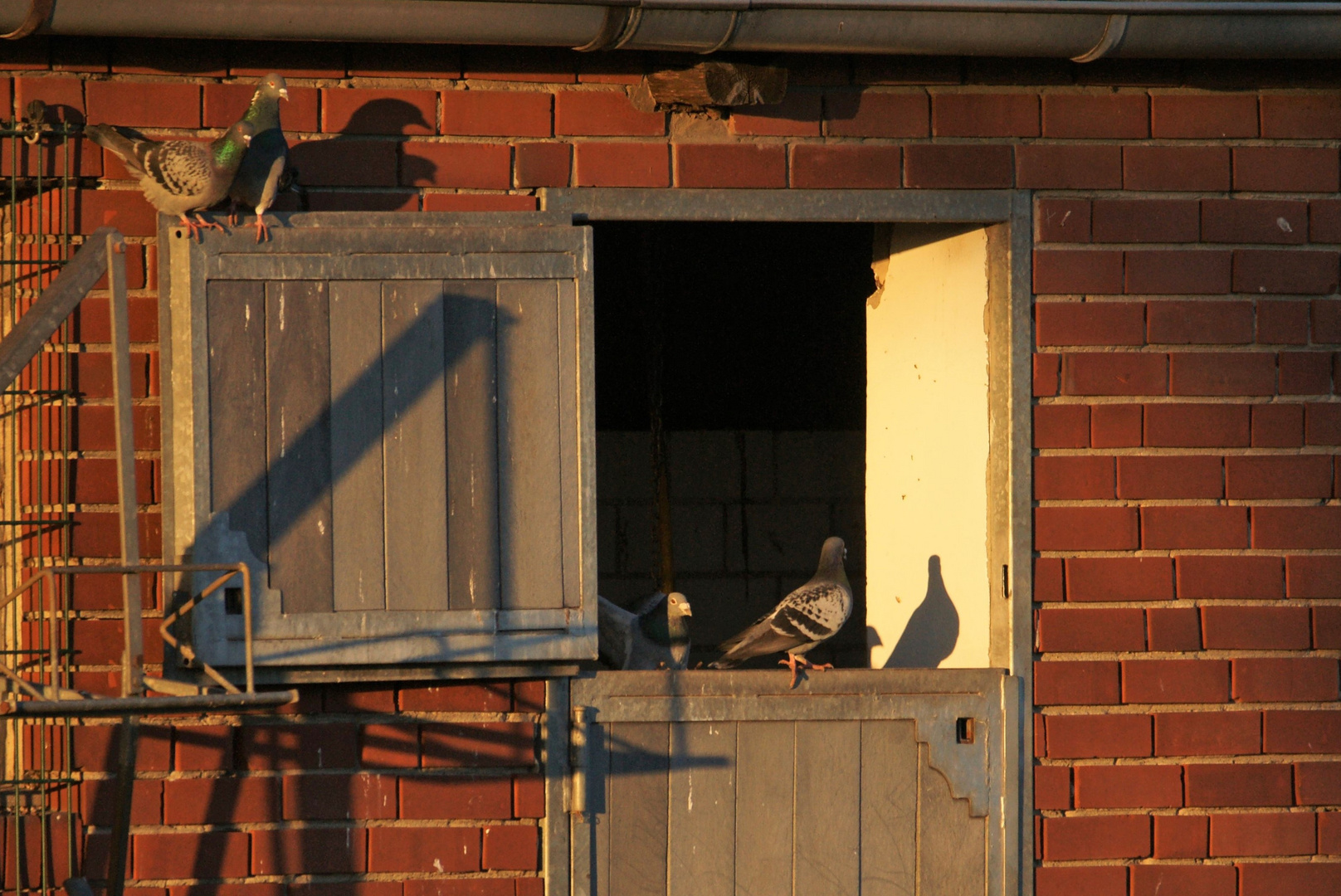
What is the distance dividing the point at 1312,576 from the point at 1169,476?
0.48 m

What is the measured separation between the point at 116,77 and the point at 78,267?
786mm

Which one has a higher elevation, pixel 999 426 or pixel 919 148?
pixel 919 148

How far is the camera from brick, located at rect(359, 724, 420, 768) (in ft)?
12.7

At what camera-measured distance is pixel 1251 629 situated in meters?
4.11

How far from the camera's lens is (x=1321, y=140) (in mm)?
4164

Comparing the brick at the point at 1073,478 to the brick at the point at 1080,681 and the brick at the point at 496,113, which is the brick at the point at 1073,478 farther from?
the brick at the point at 496,113

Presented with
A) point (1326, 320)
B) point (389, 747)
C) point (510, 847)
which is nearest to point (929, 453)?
point (1326, 320)

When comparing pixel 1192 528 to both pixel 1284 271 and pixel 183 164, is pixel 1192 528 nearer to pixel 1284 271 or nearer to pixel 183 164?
pixel 1284 271

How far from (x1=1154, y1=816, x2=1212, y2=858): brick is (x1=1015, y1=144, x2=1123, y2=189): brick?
1740 mm

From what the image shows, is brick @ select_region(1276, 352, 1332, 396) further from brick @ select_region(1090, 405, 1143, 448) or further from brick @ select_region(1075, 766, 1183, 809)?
brick @ select_region(1075, 766, 1183, 809)

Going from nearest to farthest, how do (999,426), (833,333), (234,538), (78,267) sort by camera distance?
1. (78,267)
2. (234,538)
3. (999,426)
4. (833,333)

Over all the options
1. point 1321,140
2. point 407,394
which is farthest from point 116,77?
point 1321,140

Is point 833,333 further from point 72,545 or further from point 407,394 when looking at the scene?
point 72,545

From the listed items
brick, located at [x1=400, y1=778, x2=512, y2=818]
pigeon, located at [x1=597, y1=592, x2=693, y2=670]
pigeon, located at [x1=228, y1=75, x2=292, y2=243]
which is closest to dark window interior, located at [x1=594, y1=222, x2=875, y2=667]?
pigeon, located at [x1=597, y1=592, x2=693, y2=670]
